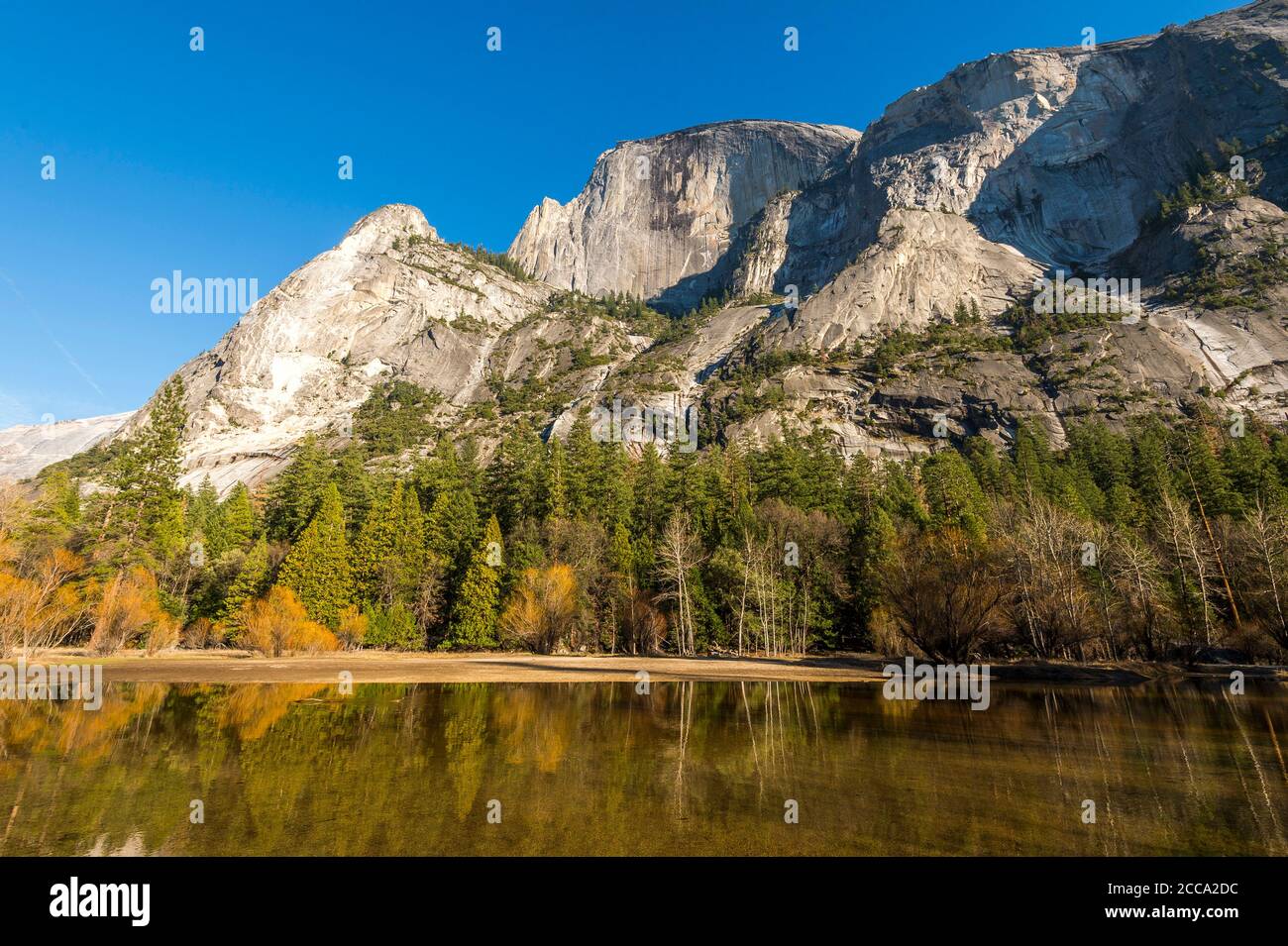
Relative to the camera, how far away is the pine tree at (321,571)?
41656mm

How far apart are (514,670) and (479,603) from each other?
15710mm

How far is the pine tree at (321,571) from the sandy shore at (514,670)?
211 inches

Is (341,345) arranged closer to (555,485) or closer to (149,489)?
(149,489)

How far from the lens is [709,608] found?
4322cm

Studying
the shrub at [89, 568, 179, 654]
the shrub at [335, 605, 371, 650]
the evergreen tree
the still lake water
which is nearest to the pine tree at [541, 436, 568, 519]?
the shrub at [335, 605, 371, 650]

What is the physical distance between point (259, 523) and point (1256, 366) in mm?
137407

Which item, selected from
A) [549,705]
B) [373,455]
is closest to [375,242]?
[373,455]

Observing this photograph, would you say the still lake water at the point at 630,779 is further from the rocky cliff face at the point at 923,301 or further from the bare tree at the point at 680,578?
the rocky cliff face at the point at 923,301

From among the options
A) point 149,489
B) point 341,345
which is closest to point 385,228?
point 341,345

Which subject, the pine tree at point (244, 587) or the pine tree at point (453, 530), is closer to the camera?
the pine tree at point (244, 587)

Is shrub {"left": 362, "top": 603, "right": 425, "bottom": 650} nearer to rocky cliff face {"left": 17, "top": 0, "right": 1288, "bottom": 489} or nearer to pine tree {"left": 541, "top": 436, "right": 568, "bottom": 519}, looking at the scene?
pine tree {"left": 541, "top": 436, "right": 568, "bottom": 519}

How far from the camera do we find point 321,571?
140 ft

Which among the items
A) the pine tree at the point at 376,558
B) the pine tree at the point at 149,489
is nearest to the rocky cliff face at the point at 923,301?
the pine tree at the point at 376,558
